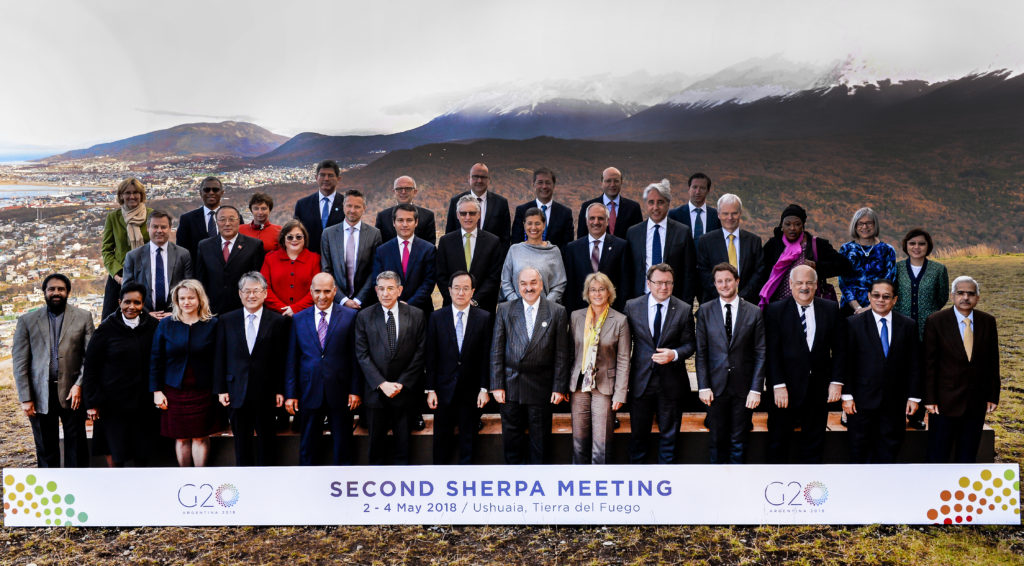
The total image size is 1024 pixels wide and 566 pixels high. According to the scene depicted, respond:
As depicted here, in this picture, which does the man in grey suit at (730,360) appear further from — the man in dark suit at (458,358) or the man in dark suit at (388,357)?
the man in dark suit at (388,357)

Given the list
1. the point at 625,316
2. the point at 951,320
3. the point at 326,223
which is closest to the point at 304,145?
the point at 326,223

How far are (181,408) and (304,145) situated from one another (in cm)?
805

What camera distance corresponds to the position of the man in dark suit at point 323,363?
12.2 feet

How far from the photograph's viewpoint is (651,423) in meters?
3.83

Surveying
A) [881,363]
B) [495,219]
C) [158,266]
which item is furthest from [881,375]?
[158,266]

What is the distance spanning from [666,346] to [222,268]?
2996 mm

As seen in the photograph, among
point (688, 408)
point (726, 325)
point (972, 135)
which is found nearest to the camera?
point (726, 325)

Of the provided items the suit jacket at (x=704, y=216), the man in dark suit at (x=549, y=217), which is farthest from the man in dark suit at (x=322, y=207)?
the suit jacket at (x=704, y=216)

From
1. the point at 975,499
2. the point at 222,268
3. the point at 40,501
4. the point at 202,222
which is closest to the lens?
the point at 975,499

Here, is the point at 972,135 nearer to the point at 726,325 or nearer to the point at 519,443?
the point at 726,325

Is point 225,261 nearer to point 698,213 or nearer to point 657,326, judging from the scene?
point 657,326

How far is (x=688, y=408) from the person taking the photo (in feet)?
15.1

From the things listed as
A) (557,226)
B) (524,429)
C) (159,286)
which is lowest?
(524,429)

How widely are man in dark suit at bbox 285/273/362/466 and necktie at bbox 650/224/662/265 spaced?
6.76 feet
